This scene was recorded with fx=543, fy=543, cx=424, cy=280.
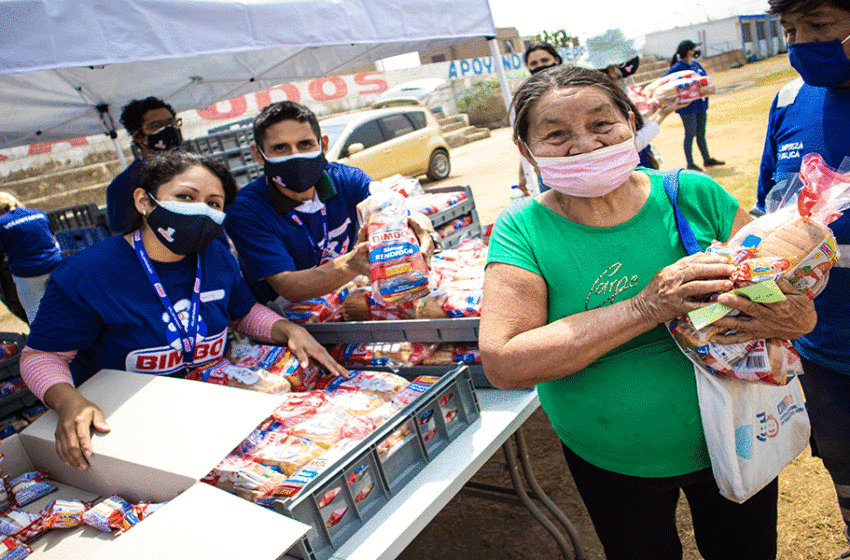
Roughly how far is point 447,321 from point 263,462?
33.4 inches

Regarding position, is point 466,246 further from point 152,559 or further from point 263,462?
point 152,559

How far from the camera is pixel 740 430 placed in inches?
53.2

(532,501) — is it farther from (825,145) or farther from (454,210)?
(454,210)

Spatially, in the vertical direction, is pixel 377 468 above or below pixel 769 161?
below

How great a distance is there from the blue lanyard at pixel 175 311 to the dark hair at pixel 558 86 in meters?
1.48

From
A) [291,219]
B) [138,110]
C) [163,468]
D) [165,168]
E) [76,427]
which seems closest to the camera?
[163,468]

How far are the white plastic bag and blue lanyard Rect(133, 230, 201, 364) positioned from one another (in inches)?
72.1

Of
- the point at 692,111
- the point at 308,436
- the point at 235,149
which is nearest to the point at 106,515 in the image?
the point at 308,436

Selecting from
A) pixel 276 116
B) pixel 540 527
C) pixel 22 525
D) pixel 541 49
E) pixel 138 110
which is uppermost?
pixel 138 110

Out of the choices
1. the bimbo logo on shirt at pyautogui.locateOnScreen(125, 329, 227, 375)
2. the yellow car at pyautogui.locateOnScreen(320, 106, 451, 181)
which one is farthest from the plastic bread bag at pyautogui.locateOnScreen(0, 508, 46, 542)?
the yellow car at pyautogui.locateOnScreen(320, 106, 451, 181)

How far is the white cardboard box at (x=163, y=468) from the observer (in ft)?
4.33

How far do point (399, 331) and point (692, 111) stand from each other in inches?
323

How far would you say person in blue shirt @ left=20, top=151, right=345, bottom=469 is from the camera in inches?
82.0

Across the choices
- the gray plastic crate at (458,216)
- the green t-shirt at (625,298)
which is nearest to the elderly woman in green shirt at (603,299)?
the green t-shirt at (625,298)
